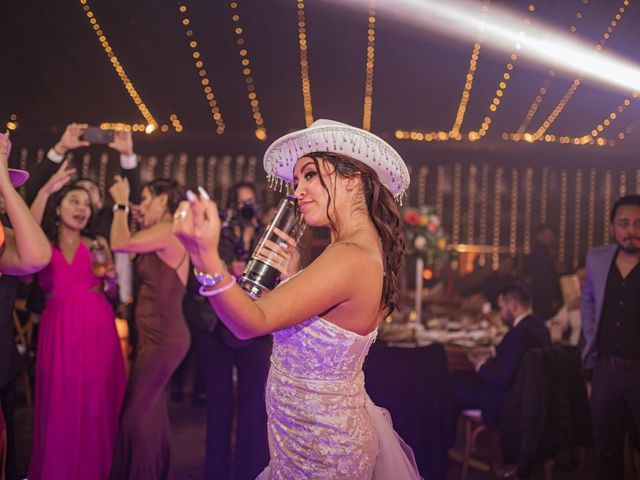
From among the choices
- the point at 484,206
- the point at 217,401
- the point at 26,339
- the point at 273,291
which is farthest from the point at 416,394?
the point at 484,206

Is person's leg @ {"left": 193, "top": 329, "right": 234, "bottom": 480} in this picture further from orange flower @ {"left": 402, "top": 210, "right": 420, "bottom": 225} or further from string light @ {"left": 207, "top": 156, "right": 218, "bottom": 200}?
string light @ {"left": 207, "top": 156, "right": 218, "bottom": 200}

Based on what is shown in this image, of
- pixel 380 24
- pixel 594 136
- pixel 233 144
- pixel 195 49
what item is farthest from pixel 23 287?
pixel 594 136

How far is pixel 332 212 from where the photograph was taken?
177 cm

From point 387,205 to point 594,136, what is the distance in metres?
8.58

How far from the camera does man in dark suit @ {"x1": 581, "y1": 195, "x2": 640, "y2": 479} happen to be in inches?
136

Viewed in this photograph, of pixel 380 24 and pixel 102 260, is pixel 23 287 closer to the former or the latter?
pixel 102 260

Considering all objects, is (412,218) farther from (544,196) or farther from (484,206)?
(544,196)

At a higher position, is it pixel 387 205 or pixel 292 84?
pixel 292 84

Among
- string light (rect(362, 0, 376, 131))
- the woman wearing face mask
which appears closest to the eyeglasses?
the woman wearing face mask

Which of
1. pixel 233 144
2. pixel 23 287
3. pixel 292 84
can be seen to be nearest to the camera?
pixel 23 287

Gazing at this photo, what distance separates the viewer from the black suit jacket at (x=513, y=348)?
3695 mm

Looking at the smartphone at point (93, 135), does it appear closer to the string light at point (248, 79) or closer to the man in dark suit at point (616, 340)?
the man in dark suit at point (616, 340)

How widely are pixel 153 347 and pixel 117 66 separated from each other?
4.54 meters

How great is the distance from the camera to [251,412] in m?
3.49
